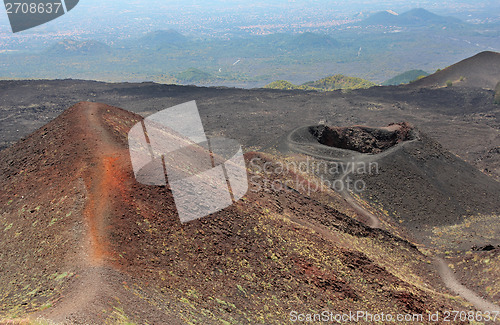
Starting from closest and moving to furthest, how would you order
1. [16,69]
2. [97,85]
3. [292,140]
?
[292,140] → [97,85] → [16,69]

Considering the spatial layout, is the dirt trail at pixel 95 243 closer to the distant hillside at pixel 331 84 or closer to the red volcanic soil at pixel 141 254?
the red volcanic soil at pixel 141 254

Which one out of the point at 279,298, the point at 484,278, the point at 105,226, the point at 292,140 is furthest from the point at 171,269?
the point at 292,140

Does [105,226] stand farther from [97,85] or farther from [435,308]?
[97,85]

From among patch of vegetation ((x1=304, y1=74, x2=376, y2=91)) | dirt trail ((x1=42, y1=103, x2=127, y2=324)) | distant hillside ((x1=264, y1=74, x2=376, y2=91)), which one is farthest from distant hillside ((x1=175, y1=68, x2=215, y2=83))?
dirt trail ((x1=42, y1=103, x2=127, y2=324))

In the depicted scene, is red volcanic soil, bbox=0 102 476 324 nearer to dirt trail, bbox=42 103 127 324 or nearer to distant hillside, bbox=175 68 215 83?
dirt trail, bbox=42 103 127 324

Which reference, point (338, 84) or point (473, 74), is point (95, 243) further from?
point (338, 84)
